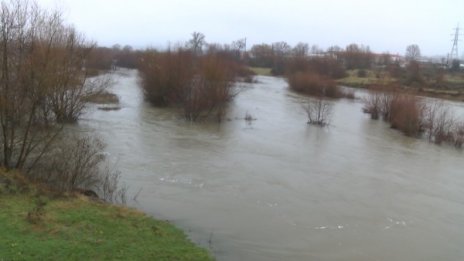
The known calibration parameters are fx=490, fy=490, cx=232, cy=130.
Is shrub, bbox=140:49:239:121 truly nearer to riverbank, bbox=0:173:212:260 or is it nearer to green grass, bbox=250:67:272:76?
riverbank, bbox=0:173:212:260

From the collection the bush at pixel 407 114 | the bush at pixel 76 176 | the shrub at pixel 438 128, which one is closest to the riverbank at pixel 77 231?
the bush at pixel 76 176

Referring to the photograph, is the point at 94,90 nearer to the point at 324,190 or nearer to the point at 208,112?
the point at 208,112

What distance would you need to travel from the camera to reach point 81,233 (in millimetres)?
7688

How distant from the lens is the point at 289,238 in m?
9.75

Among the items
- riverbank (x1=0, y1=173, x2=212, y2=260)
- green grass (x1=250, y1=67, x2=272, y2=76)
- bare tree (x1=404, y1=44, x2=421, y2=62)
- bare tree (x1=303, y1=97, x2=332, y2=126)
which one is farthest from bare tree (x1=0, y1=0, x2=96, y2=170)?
bare tree (x1=404, y1=44, x2=421, y2=62)

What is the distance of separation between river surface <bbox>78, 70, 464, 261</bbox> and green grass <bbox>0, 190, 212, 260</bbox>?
98 cm

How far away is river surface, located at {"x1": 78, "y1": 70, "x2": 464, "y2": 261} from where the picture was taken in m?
9.75

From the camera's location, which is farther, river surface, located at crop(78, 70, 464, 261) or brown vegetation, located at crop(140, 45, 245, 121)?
brown vegetation, located at crop(140, 45, 245, 121)

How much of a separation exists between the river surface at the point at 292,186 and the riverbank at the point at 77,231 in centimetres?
94

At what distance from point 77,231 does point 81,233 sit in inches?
4.1

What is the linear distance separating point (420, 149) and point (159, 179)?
45.5ft

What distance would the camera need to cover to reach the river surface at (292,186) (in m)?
9.75

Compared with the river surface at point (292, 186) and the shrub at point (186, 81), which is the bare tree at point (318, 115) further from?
the shrub at point (186, 81)

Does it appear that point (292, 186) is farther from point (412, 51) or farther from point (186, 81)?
point (412, 51)
